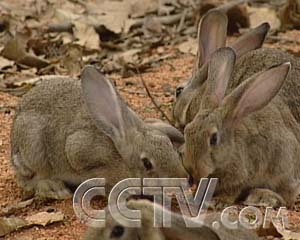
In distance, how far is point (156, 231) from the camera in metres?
4.43

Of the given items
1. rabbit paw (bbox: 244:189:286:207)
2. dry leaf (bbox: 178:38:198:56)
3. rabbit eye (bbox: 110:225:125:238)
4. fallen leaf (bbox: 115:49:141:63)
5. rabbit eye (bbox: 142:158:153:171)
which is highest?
rabbit eye (bbox: 110:225:125:238)

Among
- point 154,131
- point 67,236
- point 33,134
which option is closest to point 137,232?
point 67,236

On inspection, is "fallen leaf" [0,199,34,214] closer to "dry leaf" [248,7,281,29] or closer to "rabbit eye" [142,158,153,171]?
"rabbit eye" [142,158,153,171]

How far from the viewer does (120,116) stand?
6.25 meters

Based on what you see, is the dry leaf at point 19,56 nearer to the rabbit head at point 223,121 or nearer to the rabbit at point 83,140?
the rabbit at point 83,140

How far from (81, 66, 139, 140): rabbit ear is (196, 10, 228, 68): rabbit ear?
1368 millimetres

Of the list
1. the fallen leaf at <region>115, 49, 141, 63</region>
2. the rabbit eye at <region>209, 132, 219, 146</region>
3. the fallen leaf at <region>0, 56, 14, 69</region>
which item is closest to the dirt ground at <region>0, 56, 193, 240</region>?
the fallen leaf at <region>115, 49, 141, 63</region>

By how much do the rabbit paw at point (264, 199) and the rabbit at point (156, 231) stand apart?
4.68ft

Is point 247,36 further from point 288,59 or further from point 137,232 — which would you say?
point 137,232

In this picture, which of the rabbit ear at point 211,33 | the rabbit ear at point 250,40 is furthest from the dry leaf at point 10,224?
the rabbit ear at point 250,40

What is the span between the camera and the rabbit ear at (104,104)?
6223mm

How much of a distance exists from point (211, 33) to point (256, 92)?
4.24ft

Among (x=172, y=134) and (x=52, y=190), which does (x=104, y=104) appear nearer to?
(x=172, y=134)

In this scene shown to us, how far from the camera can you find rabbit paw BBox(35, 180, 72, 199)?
6.41 metres
